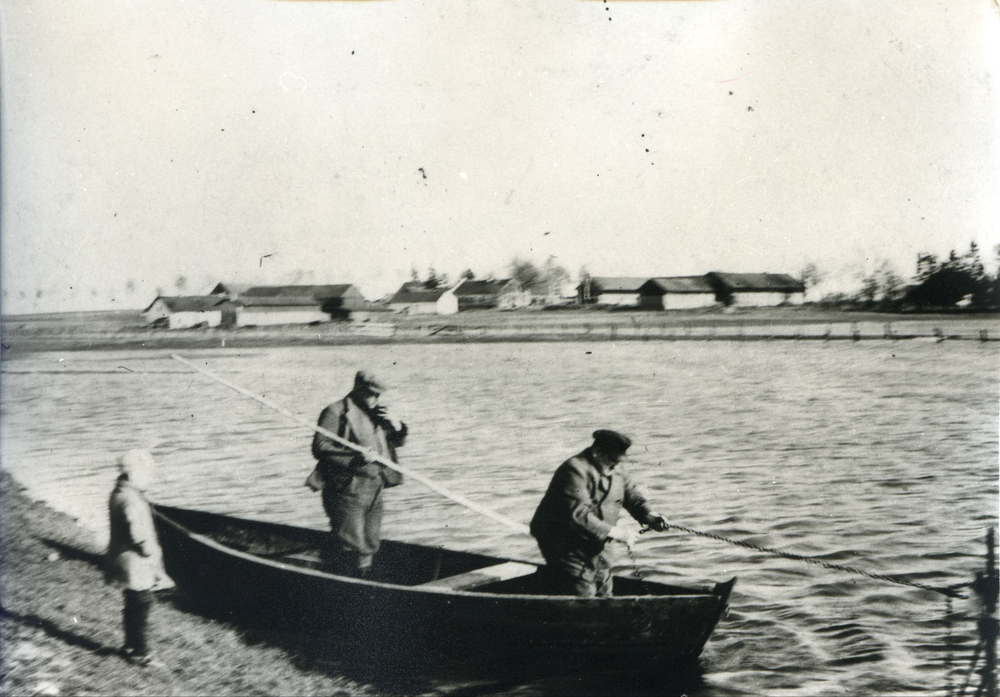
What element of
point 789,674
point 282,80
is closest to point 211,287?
point 282,80

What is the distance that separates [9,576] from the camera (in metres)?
3.77

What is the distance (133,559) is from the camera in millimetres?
3535

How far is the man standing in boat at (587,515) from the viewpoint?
3281mm

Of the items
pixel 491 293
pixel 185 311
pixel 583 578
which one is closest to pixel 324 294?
pixel 185 311

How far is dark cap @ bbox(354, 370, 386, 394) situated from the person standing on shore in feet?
3.62

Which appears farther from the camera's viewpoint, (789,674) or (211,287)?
(211,287)

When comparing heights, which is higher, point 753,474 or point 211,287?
point 211,287

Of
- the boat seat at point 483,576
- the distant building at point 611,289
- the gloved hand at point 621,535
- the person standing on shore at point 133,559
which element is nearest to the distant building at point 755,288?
the distant building at point 611,289

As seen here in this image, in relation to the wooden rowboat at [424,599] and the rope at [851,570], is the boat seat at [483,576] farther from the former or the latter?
the rope at [851,570]

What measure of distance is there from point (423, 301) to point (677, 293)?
1.24 m

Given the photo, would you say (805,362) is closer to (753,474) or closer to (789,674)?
(753,474)

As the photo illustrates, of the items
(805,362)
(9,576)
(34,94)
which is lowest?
(9,576)

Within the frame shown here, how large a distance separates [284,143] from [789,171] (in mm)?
2402

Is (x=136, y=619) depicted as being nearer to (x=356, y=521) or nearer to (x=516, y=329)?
(x=356, y=521)
